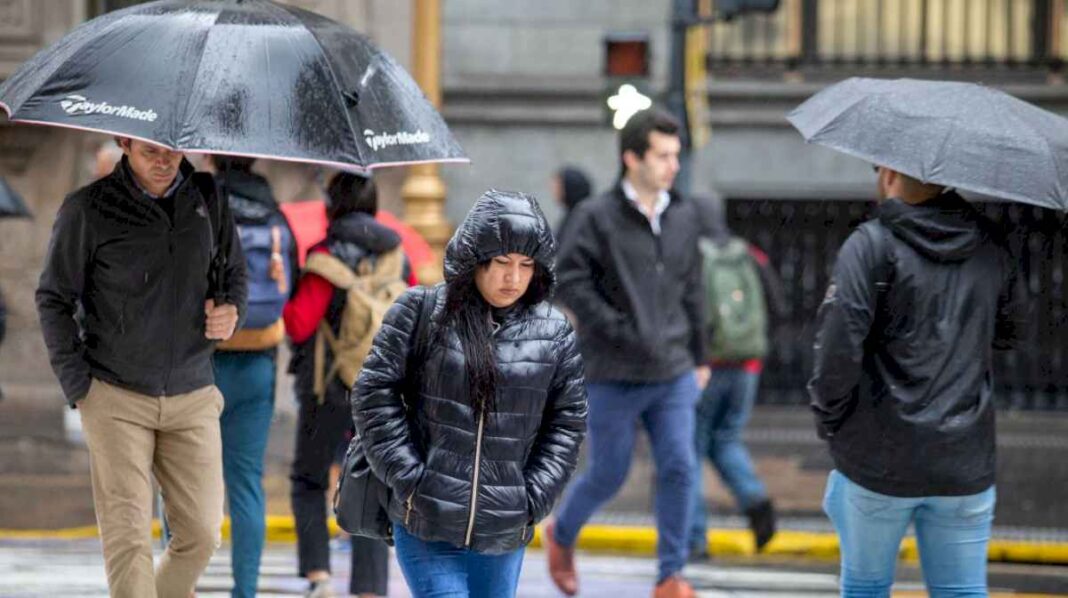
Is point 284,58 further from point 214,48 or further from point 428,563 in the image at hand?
point 428,563

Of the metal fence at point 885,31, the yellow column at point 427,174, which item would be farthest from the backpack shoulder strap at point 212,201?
the metal fence at point 885,31

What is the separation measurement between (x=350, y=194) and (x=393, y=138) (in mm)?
1562

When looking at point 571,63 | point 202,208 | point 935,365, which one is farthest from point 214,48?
point 571,63

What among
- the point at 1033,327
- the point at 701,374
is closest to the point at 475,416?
the point at 701,374

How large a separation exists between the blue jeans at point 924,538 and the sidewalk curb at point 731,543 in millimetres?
4008

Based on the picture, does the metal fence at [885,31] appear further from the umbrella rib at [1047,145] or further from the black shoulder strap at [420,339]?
the black shoulder strap at [420,339]

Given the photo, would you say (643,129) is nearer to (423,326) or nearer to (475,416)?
(423,326)

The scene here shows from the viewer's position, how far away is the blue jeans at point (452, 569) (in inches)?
212

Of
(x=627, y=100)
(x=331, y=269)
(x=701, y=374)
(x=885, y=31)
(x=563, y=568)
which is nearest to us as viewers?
(x=331, y=269)

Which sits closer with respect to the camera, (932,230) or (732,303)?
(932,230)

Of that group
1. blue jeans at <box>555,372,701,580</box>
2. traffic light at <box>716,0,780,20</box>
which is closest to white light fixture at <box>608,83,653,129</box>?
traffic light at <box>716,0,780,20</box>

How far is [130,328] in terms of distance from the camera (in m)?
6.30

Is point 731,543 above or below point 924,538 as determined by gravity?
below

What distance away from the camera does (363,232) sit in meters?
7.70
